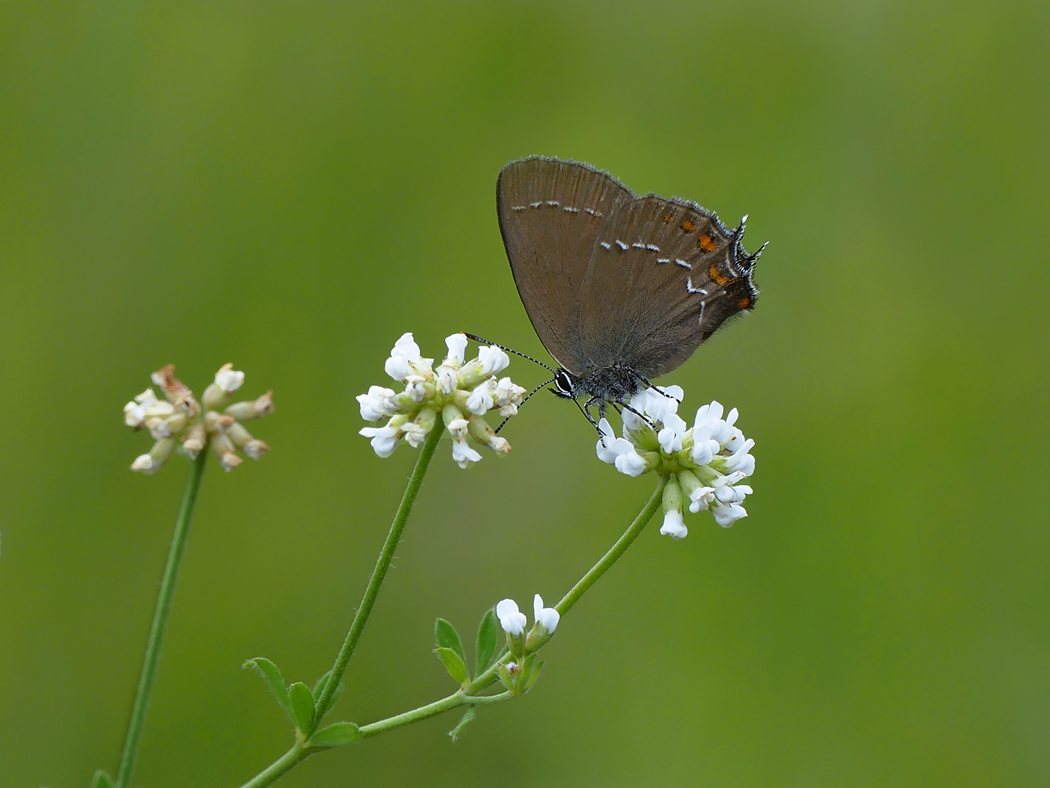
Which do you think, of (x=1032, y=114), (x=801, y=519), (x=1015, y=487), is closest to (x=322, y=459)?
(x=801, y=519)

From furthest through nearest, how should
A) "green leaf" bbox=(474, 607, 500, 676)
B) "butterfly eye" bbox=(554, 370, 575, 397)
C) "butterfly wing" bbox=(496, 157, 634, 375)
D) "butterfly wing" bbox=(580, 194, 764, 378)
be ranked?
"butterfly eye" bbox=(554, 370, 575, 397) < "butterfly wing" bbox=(580, 194, 764, 378) < "butterfly wing" bbox=(496, 157, 634, 375) < "green leaf" bbox=(474, 607, 500, 676)

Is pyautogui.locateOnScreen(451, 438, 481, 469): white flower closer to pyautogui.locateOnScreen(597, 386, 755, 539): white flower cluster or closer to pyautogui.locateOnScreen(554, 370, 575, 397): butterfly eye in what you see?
pyautogui.locateOnScreen(597, 386, 755, 539): white flower cluster

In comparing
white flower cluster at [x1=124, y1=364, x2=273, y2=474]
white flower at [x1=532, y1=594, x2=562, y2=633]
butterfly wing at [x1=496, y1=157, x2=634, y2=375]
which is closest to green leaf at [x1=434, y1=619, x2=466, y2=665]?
white flower at [x1=532, y1=594, x2=562, y2=633]

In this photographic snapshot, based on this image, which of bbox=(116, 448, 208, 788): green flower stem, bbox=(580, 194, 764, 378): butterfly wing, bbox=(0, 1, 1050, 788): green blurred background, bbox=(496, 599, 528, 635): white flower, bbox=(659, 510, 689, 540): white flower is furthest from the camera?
bbox=(0, 1, 1050, 788): green blurred background

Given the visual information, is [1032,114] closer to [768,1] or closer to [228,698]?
[768,1]

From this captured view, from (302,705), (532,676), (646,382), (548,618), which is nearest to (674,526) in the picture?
(548,618)

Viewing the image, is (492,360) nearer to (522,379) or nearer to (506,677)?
(506,677)

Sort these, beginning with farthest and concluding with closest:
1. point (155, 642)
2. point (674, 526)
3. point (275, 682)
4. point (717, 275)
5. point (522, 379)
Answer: point (522, 379) → point (717, 275) → point (674, 526) → point (275, 682) → point (155, 642)
